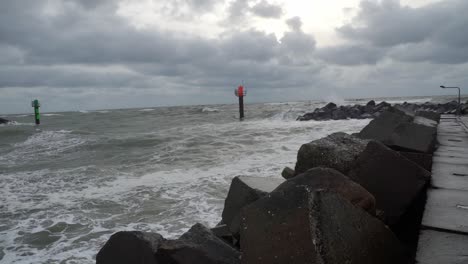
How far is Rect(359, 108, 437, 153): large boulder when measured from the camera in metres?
4.49

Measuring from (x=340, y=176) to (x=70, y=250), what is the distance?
143 inches

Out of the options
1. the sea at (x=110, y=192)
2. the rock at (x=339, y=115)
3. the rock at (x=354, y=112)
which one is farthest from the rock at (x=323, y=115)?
the sea at (x=110, y=192)

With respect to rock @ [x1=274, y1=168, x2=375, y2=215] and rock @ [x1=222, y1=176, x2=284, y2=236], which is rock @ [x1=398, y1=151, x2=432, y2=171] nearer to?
rock @ [x1=222, y1=176, x2=284, y2=236]

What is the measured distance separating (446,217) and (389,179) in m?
0.52

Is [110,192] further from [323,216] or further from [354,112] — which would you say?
[354,112]

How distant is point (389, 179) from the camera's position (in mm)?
2988

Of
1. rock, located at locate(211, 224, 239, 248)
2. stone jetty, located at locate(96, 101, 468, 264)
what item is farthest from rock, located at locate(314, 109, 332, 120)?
rock, located at locate(211, 224, 239, 248)

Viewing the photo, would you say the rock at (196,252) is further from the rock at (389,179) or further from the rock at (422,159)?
the rock at (422,159)

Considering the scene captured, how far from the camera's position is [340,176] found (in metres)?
2.43

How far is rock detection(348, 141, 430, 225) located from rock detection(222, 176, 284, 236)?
0.94 metres

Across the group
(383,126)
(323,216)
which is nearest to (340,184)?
(323,216)

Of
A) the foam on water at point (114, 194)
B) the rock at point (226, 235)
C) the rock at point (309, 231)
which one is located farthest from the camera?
the foam on water at point (114, 194)

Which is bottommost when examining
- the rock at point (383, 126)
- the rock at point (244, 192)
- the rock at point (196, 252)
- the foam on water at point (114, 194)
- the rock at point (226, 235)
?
the foam on water at point (114, 194)

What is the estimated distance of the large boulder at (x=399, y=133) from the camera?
14.7 feet
